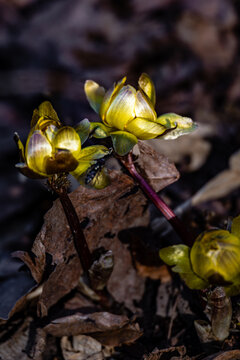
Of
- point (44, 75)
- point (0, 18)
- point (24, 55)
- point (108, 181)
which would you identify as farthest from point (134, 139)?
point (0, 18)

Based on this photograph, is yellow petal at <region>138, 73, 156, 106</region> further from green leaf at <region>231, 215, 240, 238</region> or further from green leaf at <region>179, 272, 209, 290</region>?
green leaf at <region>179, 272, 209, 290</region>

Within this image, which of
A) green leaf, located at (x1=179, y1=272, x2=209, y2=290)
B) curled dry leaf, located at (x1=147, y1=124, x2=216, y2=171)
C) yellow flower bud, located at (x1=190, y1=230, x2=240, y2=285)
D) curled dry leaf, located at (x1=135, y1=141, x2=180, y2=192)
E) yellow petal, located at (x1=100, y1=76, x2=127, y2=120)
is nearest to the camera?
yellow flower bud, located at (x1=190, y1=230, x2=240, y2=285)

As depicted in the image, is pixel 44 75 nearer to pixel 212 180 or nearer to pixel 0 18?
pixel 0 18

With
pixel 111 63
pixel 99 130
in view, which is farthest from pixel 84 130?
pixel 111 63

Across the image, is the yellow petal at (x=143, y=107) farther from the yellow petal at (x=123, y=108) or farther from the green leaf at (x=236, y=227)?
the green leaf at (x=236, y=227)

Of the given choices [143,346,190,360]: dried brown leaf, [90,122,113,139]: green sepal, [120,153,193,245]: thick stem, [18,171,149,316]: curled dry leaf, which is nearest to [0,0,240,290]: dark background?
[18,171,149,316]: curled dry leaf

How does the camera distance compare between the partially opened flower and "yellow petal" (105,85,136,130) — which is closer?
the partially opened flower

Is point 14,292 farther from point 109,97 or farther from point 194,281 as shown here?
point 109,97

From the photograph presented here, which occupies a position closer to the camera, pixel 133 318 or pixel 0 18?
pixel 133 318
